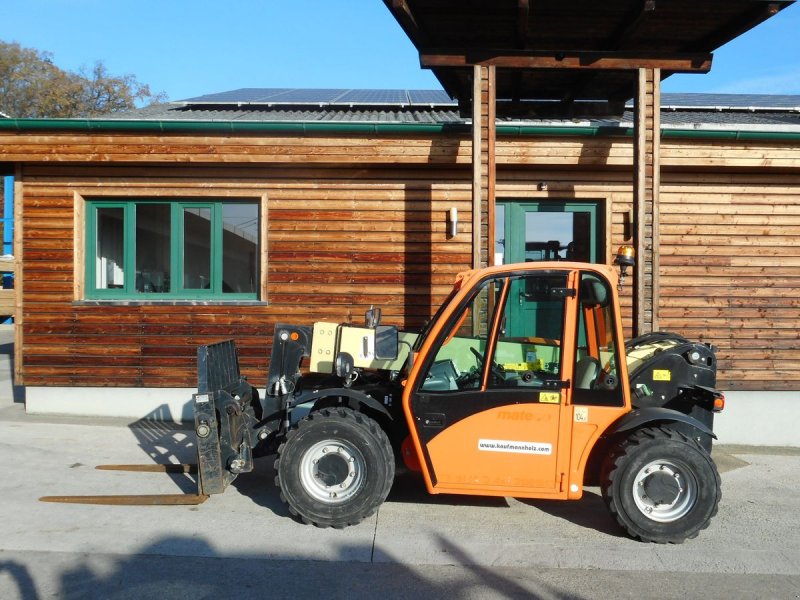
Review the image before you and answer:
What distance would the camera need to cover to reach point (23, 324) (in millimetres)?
9242

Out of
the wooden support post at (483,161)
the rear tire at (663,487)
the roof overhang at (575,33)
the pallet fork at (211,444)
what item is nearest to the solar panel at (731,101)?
the roof overhang at (575,33)

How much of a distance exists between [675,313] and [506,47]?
13.0 feet

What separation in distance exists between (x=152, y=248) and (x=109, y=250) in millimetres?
605

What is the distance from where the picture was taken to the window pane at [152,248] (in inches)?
374

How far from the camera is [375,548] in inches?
195

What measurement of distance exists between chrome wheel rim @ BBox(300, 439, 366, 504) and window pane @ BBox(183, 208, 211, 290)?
4717 millimetres

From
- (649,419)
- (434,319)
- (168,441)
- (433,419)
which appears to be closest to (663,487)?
(649,419)

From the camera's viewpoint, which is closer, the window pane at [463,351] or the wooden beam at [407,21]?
the window pane at [463,351]

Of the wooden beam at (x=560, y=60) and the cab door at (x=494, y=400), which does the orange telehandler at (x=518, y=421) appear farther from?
the wooden beam at (x=560, y=60)

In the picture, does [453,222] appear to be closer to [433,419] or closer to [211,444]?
[433,419]

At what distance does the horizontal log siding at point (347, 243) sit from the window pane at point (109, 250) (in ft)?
1.24

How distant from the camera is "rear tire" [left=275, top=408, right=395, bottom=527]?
5.24 m

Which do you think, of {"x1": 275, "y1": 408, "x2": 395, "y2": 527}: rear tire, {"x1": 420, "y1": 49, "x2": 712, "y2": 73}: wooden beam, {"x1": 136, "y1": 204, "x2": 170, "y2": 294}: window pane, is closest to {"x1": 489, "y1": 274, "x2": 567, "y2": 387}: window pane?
{"x1": 275, "y1": 408, "x2": 395, "y2": 527}: rear tire

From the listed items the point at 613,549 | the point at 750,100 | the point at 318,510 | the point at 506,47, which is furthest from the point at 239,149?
the point at 750,100
